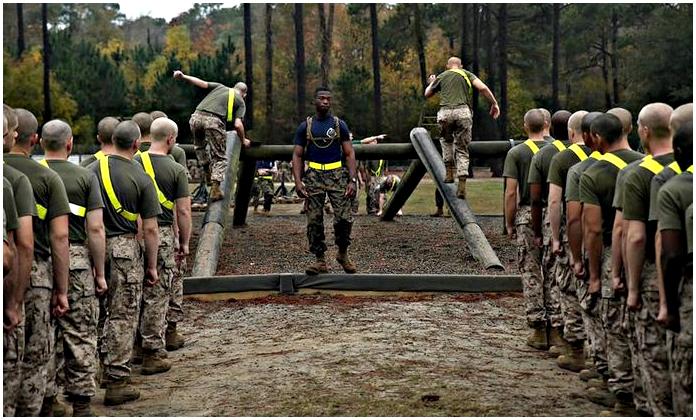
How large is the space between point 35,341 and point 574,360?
4.47 meters

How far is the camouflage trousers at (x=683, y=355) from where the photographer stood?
5.42m

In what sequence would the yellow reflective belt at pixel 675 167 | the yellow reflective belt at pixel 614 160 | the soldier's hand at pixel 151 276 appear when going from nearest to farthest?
the yellow reflective belt at pixel 675 167 < the yellow reflective belt at pixel 614 160 < the soldier's hand at pixel 151 276

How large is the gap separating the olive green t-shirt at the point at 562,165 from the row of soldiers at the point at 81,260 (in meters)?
3.09

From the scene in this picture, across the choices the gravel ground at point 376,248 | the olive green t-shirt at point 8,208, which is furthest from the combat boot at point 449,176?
the olive green t-shirt at point 8,208

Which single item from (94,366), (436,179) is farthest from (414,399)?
(436,179)

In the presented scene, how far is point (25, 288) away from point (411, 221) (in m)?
14.9

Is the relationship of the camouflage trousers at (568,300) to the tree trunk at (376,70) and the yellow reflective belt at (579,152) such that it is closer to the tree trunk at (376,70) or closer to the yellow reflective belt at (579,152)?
the yellow reflective belt at (579,152)

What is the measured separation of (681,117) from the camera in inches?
216

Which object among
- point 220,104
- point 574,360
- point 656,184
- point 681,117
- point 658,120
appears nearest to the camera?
point 681,117

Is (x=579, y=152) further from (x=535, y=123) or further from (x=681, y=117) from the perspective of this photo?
(x=681, y=117)

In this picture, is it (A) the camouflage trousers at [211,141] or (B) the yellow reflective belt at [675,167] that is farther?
(A) the camouflage trousers at [211,141]

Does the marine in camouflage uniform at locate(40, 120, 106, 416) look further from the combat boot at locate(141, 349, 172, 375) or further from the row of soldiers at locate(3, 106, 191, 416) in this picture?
the combat boot at locate(141, 349, 172, 375)

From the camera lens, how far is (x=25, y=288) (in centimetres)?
596

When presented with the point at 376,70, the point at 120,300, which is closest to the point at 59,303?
the point at 120,300
